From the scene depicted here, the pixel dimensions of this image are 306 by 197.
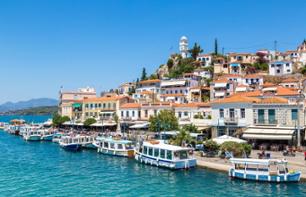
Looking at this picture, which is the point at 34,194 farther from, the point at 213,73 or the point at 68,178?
the point at 213,73

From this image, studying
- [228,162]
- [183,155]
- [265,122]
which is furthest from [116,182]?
[265,122]

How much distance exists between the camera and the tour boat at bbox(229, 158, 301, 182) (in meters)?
24.8

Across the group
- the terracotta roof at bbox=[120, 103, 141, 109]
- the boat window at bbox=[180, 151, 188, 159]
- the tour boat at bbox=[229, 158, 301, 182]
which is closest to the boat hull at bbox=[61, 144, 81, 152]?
the terracotta roof at bbox=[120, 103, 141, 109]

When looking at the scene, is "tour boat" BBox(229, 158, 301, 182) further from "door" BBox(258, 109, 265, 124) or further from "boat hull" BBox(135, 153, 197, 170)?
"door" BBox(258, 109, 265, 124)

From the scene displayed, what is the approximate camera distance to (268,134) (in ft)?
113

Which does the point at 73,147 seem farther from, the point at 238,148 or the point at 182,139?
the point at 238,148

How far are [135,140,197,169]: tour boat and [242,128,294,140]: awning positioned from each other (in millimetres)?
6668

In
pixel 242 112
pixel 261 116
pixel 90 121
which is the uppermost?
pixel 242 112

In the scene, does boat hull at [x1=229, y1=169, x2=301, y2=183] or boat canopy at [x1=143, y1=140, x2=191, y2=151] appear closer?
boat hull at [x1=229, y1=169, x2=301, y2=183]

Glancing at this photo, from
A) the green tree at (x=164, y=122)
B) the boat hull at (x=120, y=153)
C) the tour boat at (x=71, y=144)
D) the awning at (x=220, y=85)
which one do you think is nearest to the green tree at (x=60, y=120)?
the tour boat at (x=71, y=144)

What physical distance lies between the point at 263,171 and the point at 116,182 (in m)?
11.7

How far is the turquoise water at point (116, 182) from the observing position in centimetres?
2380

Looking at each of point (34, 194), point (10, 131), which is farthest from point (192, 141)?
point (10, 131)

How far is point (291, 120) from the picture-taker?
35562 mm
